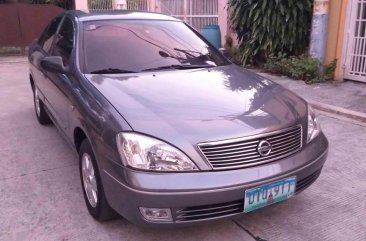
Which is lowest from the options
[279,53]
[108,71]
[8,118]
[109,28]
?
[8,118]

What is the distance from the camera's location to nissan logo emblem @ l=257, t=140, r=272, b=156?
2426 mm

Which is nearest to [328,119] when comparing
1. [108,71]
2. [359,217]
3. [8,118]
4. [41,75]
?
[359,217]

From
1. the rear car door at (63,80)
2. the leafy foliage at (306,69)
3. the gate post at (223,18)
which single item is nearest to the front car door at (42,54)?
the rear car door at (63,80)

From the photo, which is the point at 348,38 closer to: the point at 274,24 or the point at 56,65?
the point at 274,24

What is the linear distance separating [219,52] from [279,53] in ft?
13.0

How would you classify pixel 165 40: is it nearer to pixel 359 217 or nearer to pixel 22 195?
pixel 22 195

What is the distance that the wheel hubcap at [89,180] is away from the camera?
2.79 meters

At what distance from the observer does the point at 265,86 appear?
3.20 metres

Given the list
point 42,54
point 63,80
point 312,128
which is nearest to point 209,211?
point 312,128

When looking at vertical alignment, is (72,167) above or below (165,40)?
below

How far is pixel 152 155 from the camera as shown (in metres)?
2.29

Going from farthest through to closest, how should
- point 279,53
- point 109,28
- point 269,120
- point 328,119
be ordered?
point 279,53 < point 328,119 < point 109,28 < point 269,120

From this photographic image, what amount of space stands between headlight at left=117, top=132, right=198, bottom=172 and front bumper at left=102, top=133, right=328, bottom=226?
0.05 m

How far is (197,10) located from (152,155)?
376 inches
